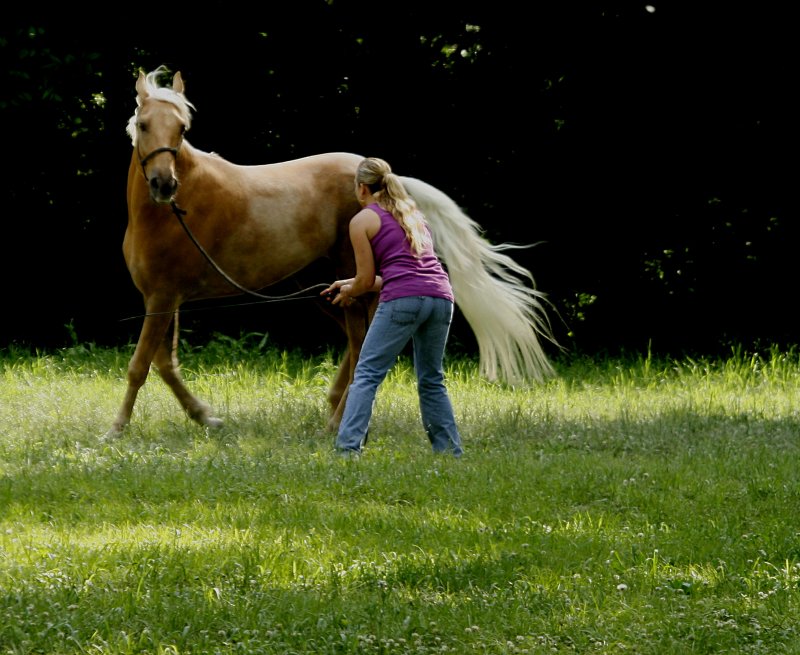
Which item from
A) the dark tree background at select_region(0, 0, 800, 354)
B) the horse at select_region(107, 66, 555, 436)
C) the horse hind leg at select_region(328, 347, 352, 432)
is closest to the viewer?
the horse at select_region(107, 66, 555, 436)

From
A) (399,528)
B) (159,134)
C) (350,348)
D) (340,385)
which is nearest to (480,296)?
(350,348)

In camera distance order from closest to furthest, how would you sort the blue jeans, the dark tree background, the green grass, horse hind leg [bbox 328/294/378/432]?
the green grass
the blue jeans
horse hind leg [bbox 328/294/378/432]
the dark tree background

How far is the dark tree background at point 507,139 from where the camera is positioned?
13930 mm

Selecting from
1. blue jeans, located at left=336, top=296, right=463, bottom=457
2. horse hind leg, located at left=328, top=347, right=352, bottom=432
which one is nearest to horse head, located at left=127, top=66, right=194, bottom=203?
blue jeans, located at left=336, top=296, right=463, bottom=457

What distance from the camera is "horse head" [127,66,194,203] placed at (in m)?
8.27

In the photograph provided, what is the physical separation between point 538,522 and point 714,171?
8.85 meters

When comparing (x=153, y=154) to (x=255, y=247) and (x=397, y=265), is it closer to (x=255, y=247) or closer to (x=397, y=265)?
(x=255, y=247)

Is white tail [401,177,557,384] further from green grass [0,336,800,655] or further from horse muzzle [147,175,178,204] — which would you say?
horse muzzle [147,175,178,204]

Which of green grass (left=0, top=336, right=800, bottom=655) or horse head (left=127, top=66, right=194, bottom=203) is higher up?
horse head (left=127, top=66, right=194, bottom=203)

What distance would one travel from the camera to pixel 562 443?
29.1 ft

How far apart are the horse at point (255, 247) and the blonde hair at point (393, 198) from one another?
0.93 m

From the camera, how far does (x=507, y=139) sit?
1438cm

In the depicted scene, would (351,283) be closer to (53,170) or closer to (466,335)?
(466,335)

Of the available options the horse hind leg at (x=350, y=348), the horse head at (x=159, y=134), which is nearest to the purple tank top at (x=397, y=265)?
the horse hind leg at (x=350, y=348)
